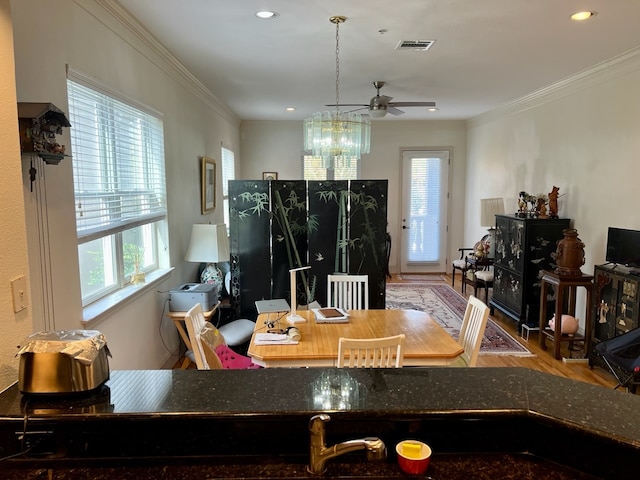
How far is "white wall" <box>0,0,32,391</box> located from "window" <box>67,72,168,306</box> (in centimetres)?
107

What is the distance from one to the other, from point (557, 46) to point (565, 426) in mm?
3399

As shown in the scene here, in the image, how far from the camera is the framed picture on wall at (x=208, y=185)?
5113mm

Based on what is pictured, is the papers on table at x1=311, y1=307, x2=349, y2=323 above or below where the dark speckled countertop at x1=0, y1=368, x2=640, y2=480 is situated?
below

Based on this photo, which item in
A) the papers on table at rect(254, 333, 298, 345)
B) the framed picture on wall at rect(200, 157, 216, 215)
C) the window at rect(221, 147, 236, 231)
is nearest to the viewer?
the papers on table at rect(254, 333, 298, 345)

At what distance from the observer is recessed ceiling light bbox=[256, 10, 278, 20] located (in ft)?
9.30

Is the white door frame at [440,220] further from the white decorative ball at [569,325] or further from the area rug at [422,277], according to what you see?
the white decorative ball at [569,325]

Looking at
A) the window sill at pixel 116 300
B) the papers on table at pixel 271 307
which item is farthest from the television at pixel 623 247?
the window sill at pixel 116 300

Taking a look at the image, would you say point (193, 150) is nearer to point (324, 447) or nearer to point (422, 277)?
point (324, 447)

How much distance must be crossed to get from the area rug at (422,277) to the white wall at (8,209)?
6884 mm

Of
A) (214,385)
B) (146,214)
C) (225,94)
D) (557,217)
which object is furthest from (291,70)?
(214,385)

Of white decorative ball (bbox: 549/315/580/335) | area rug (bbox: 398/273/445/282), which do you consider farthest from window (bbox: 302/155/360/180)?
white decorative ball (bbox: 549/315/580/335)

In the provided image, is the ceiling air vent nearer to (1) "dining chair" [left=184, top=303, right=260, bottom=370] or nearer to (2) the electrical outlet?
(1) "dining chair" [left=184, top=303, right=260, bottom=370]

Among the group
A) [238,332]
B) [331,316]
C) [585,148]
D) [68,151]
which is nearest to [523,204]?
[585,148]

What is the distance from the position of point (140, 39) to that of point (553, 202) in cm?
425
